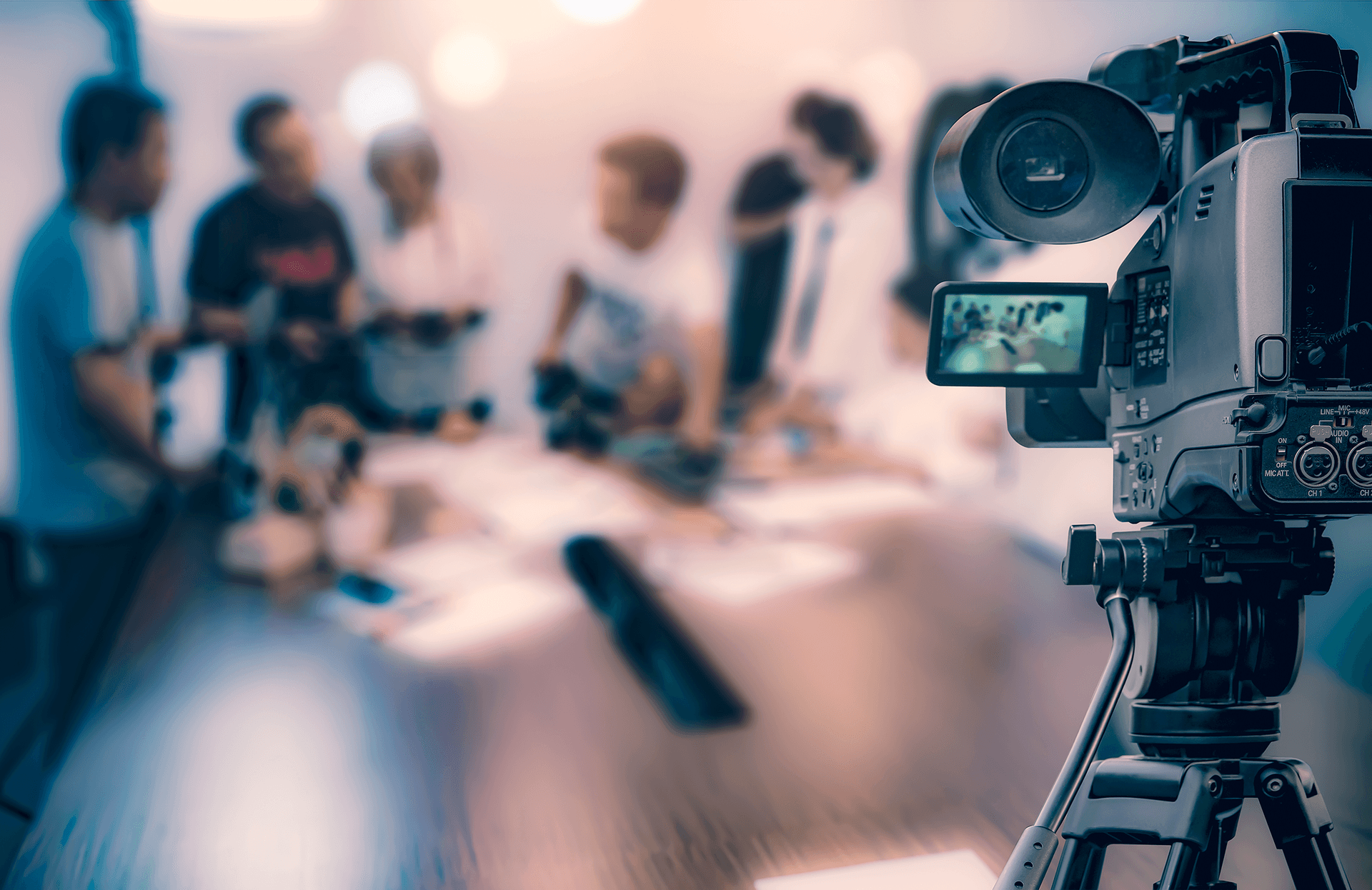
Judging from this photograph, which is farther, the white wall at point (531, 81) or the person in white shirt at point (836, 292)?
the person in white shirt at point (836, 292)

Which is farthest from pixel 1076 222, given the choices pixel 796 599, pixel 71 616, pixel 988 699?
pixel 71 616

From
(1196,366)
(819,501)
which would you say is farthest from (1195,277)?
(819,501)

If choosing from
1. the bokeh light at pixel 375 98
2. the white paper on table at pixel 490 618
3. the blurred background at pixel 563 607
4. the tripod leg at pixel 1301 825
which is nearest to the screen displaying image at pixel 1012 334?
the tripod leg at pixel 1301 825

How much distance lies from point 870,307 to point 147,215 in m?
1.82

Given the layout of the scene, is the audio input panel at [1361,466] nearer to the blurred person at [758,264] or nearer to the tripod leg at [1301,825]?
the tripod leg at [1301,825]

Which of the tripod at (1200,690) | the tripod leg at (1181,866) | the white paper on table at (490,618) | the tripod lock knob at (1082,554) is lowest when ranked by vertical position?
the white paper on table at (490,618)

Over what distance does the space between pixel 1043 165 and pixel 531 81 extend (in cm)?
188

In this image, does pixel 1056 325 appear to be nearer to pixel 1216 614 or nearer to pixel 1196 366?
pixel 1196 366

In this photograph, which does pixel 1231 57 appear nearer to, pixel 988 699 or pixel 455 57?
pixel 988 699

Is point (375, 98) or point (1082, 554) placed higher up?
point (375, 98)

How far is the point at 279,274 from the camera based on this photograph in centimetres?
233

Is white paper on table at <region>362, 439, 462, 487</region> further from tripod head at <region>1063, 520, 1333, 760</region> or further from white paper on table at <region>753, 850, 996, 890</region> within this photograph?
tripod head at <region>1063, 520, 1333, 760</region>

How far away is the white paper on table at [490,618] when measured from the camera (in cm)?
205

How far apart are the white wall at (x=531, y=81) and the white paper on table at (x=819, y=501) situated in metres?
0.63
